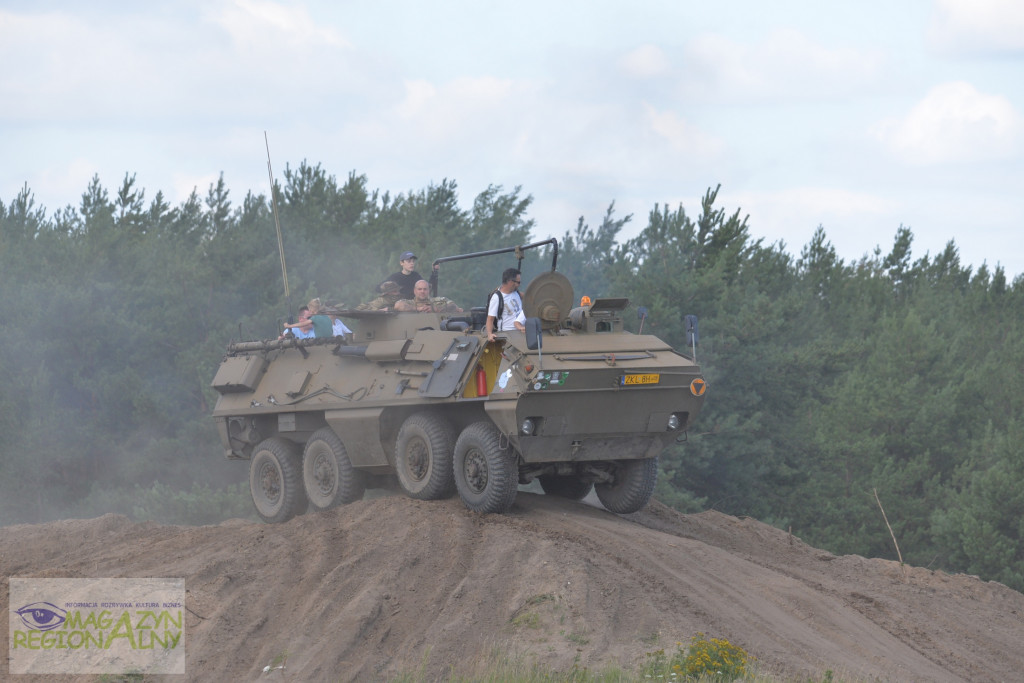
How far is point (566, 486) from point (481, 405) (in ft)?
7.35

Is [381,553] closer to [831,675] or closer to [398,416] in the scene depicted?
[398,416]

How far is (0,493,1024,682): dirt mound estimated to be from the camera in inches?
380

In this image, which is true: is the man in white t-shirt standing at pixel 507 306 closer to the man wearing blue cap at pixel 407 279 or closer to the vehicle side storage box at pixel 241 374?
the man wearing blue cap at pixel 407 279

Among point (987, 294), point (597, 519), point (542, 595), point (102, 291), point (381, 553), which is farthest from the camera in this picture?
point (987, 294)

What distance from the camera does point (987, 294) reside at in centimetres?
4803

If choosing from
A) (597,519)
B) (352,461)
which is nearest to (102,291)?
(352,461)

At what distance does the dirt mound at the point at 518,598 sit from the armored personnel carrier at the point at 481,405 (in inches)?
18.7

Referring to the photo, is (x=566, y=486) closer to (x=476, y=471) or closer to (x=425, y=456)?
(x=425, y=456)

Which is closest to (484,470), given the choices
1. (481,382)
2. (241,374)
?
(481,382)

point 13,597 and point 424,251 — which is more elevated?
point 424,251

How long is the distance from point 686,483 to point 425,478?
1927 centimetres

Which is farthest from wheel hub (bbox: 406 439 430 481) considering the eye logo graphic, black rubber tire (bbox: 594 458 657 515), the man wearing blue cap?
the eye logo graphic

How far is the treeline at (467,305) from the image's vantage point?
3130 centimetres

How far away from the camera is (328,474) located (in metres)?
14.4
